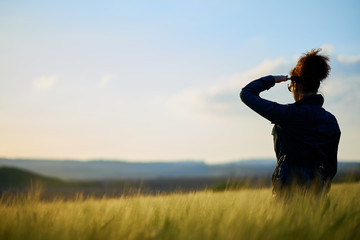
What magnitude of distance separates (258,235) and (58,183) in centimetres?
4008

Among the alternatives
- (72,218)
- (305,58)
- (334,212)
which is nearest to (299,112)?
(305,58)

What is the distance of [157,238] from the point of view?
2262 mm

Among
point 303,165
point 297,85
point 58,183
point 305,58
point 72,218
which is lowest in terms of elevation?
point 58,183

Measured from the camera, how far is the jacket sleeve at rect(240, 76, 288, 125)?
2.95 metres

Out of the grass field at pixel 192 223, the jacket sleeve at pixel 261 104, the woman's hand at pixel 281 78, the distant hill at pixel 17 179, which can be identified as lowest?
the distant hill at pixel 17 179

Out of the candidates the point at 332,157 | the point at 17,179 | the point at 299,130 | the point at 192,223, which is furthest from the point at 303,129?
A: the point at 17,179

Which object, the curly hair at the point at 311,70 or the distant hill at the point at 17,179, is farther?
the distant hill at the point at 17,179

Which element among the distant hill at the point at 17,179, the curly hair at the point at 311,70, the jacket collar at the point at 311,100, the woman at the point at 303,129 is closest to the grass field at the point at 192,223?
the woman at the point at 303,129

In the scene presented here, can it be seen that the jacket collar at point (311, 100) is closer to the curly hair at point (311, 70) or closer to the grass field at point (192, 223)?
the curly hair at point (311, 70)

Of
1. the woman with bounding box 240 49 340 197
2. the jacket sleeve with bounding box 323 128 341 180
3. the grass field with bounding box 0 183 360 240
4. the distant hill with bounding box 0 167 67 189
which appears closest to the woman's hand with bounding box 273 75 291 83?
the woman with bounding box 240 49 340 197

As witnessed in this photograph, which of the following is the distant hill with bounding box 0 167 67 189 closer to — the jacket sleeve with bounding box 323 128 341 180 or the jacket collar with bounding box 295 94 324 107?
the jacket sleeve with bounding box 323 128 341 180

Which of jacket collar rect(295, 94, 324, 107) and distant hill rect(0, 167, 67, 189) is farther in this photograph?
distant hill rect(0, 167, 67, 189)

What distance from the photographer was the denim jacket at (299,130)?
3.00 meters

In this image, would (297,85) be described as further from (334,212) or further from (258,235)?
(258,235)
